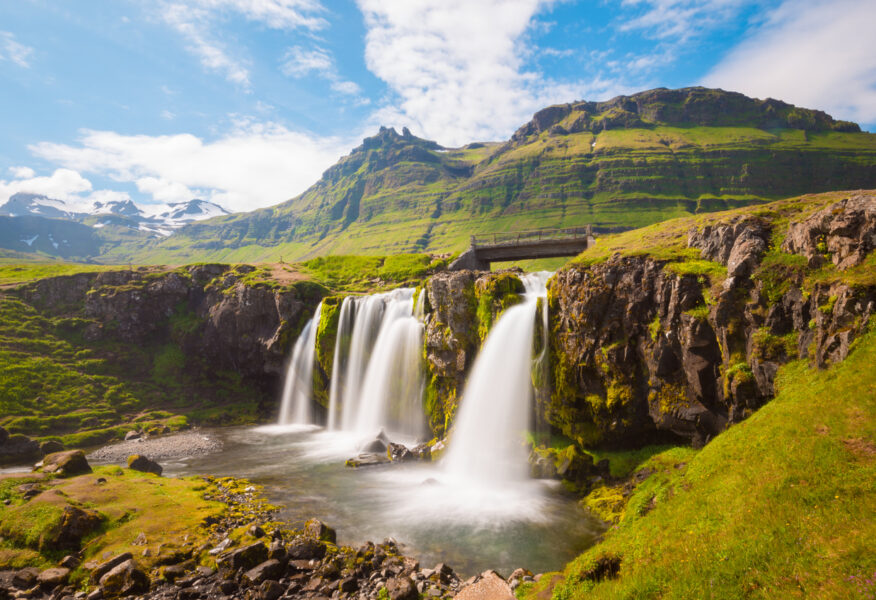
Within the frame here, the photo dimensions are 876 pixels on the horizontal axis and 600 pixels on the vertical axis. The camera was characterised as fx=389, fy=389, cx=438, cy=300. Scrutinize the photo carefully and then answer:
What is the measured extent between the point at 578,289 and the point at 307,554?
22700 mm

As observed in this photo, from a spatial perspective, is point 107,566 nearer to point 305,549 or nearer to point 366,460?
point 305,549

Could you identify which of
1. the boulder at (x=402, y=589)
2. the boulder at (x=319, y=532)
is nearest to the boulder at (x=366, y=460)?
the boulder at (x=319, y=532)

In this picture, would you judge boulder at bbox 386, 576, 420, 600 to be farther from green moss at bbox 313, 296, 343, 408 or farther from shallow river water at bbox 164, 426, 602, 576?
green moss at bbox 313, 296, 343, 408

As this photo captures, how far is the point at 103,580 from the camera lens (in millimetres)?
15039

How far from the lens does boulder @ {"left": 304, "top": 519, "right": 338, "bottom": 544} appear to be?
18.3 meters

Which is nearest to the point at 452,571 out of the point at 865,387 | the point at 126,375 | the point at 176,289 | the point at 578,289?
the point at 865,387

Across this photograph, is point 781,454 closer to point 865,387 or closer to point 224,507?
point 865,387

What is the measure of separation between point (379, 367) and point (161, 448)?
76.9 feet

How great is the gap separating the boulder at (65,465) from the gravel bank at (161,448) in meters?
8.91

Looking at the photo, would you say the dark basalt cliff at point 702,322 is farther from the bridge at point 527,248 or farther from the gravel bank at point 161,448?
the gravel bank at point 161,448

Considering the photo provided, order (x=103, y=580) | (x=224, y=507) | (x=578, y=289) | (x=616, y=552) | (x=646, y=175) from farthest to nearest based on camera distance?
1. (x=646, y=175)
2. (x=578, y=289)
3. (x=224, y=507)
4. (x=103, y=580)
5. (x=616, y=552)

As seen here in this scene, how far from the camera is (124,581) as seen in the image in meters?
14.9

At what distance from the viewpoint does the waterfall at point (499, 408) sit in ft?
92.4

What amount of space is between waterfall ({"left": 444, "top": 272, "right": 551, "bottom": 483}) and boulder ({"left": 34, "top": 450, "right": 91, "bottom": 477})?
26.2 meters
